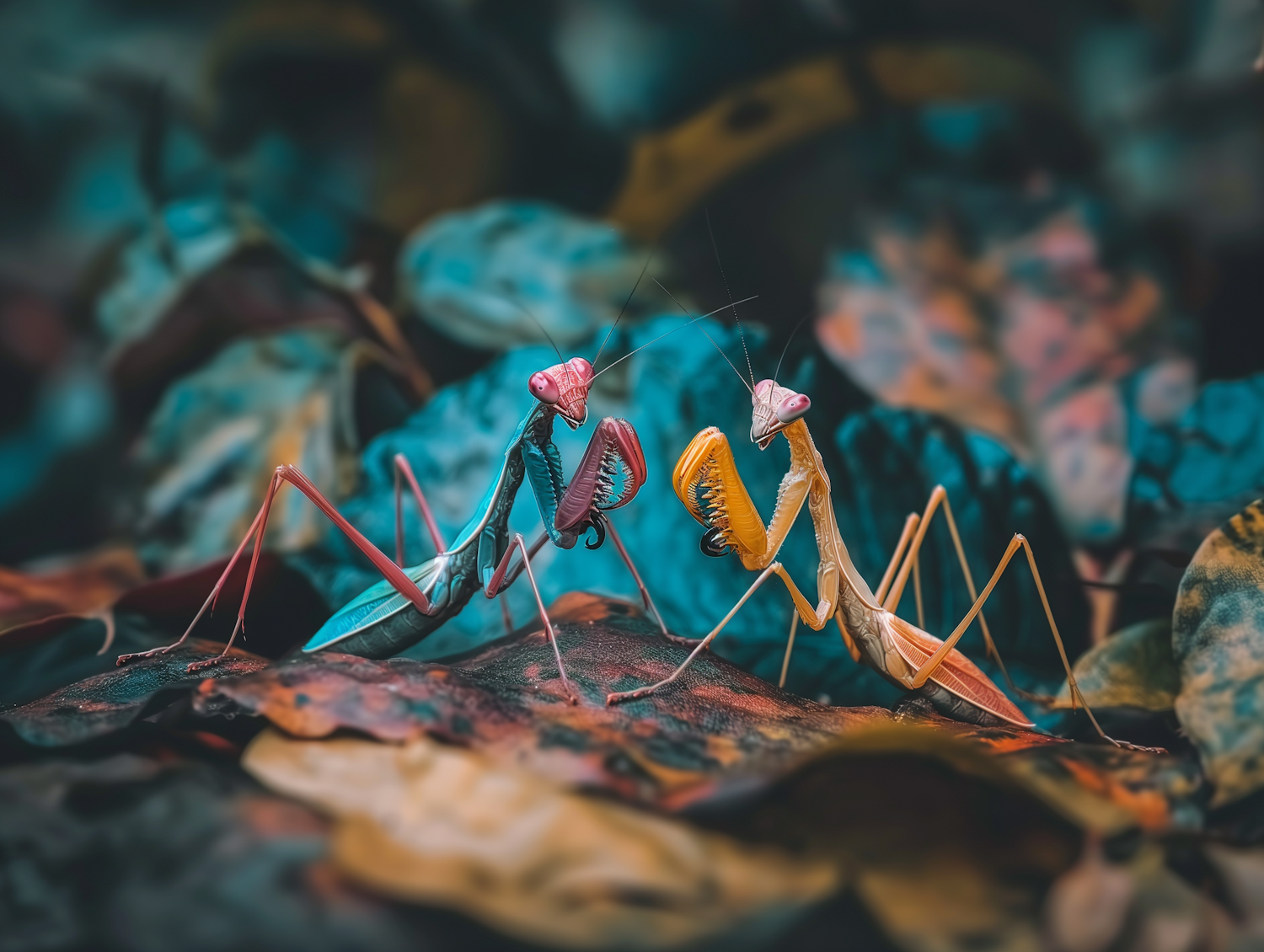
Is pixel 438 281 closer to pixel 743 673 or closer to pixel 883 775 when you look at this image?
pixel 743 673

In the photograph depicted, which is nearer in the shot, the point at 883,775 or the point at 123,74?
the point at 883,775

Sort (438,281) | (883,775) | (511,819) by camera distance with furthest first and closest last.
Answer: (438,281) → (883,775) → (511,819)

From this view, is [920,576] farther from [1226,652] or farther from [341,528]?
[341,528]

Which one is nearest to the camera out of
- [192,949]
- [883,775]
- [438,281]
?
[192,949]

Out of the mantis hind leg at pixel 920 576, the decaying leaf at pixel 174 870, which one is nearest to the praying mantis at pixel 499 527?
the decaying leaf at pixel 174 870

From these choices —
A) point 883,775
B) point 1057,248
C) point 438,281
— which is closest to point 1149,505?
point 1057,248

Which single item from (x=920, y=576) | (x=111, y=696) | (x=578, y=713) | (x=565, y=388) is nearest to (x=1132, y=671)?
(x=920, y=576)
